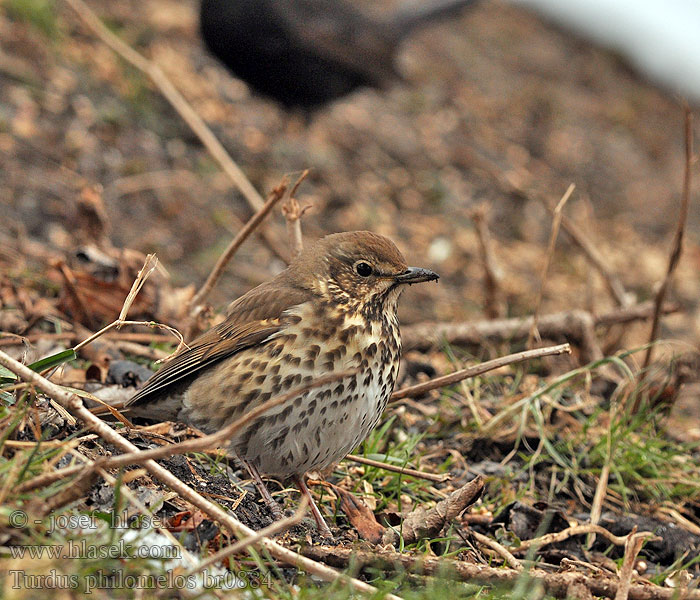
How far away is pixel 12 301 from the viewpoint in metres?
4.14

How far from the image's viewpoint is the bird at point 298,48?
8391 millimetres

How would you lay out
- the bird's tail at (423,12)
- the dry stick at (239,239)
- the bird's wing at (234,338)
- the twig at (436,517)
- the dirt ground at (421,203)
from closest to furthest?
1. the twig at (436,517)
2. the bird's wing at (234,338)
3. the dry stick at (239,239)
4. the dirt ground at (421,203)
5. the bird's tail at (423,12)

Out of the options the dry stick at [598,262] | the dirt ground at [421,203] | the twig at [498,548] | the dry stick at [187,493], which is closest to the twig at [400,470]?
the dirt ground at [421,203]

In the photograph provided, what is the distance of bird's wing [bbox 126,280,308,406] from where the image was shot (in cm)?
317

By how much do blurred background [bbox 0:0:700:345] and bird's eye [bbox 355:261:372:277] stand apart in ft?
7.05

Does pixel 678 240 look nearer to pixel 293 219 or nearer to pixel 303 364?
pixel 293 219

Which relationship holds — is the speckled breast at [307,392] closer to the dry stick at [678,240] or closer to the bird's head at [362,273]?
the bird's head at [362,273]

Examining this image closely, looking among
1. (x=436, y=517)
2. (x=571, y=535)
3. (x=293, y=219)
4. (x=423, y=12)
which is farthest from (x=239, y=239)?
(x=423, y=12)

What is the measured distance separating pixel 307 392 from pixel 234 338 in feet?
1.56

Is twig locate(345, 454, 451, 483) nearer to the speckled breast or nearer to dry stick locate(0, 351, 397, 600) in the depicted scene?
the speckled breast

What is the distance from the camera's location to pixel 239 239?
3.83 metres

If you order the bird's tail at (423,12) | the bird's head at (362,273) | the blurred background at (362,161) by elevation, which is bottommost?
the blurred background at (362,161)

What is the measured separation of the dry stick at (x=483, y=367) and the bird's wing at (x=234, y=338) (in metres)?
0.63

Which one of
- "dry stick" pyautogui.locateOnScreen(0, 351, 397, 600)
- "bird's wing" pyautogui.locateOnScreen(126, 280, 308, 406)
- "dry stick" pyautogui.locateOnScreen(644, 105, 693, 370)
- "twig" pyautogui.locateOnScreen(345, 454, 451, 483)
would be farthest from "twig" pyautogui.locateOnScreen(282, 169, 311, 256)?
"dry stick" pyautogui.locateOnScreen(644, 105, 693, 370)
